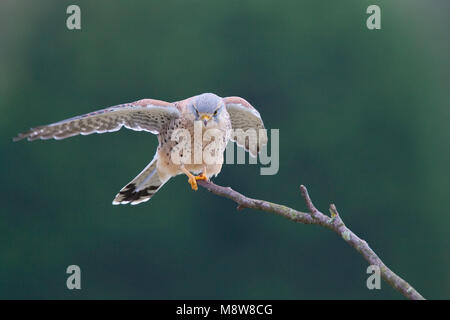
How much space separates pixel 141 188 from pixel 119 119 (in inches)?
17.8

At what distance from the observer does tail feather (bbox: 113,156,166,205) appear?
3949mm

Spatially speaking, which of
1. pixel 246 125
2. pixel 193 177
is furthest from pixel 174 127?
pixel 246 125

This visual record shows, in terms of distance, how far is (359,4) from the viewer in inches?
641

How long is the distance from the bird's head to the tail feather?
51cm

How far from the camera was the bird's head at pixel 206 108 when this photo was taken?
355 centimetres

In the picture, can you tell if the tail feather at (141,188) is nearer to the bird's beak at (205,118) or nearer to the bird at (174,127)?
the bird at (174,127)

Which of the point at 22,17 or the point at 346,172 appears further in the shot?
the point at 22,17

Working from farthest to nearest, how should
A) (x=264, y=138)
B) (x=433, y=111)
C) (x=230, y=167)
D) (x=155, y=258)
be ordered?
(x=433, y=111), (x=155, y=258), (x=230, y=167), (x=264, y=138)

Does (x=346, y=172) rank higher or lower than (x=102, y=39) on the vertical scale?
Result: lower

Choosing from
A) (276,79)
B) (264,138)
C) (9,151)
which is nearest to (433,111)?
(276,79)

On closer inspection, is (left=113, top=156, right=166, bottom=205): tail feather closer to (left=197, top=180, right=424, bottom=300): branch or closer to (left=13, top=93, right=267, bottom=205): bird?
(left=13, top=93, right=267, bottom=205): bird

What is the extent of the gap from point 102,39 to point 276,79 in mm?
4091

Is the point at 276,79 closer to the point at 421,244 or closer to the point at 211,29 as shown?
the point at 211,29

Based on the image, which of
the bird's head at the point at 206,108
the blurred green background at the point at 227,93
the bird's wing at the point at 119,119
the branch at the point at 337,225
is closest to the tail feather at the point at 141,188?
the bird's wing at the point at 119,119
